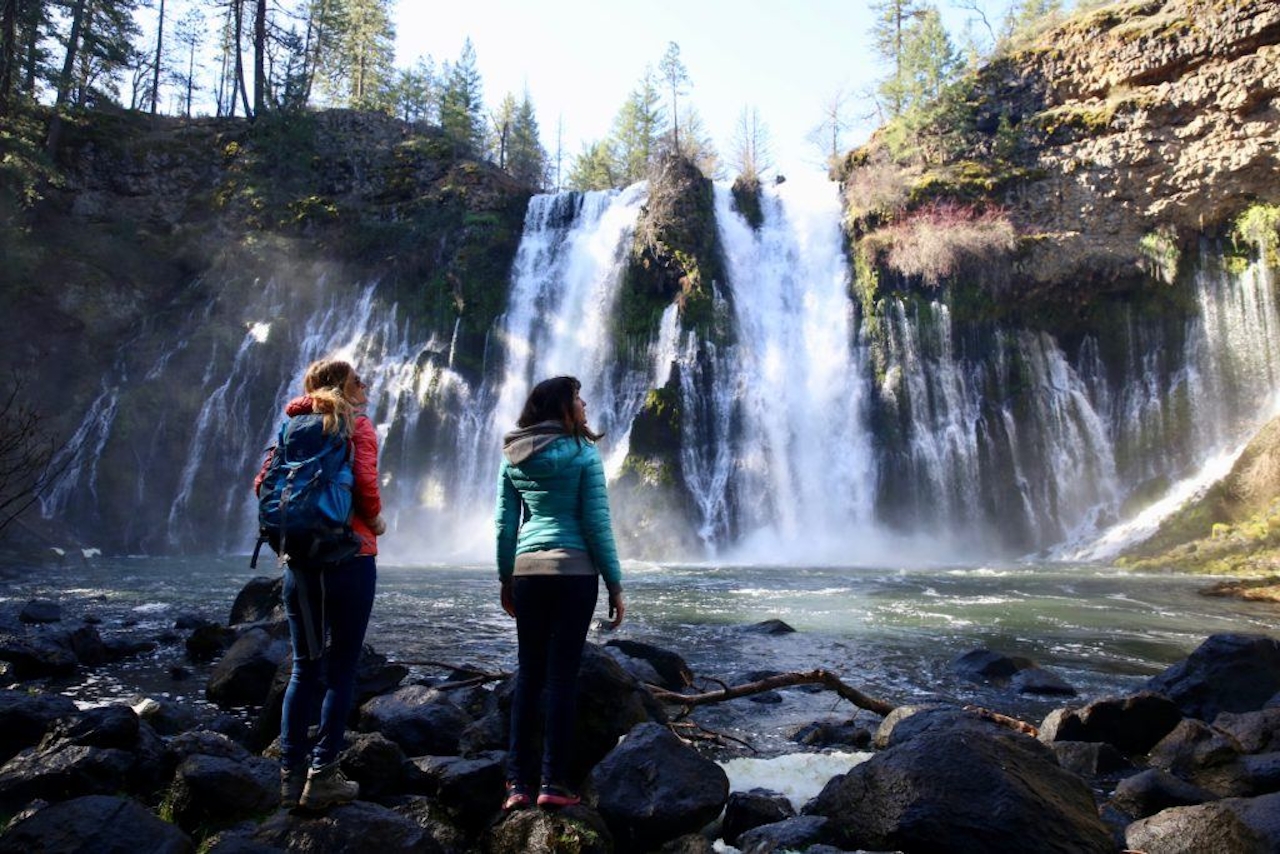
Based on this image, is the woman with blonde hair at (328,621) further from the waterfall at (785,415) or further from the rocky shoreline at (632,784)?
the waterfall at (785,415)

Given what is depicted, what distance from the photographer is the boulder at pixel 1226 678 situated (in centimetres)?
637

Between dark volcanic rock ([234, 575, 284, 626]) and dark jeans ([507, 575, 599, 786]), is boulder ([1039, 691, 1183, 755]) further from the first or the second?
dark volcanic rock ([234, 575, 284, 626])

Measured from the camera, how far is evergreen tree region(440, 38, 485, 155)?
45562 mm

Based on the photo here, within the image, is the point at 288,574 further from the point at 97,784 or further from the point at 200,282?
the point at 200,282

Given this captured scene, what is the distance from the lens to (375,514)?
12.4ft

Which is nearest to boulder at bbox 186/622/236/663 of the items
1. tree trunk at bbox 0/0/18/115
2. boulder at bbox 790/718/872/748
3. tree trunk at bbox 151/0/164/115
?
boulder at bbox 790/718/872/748

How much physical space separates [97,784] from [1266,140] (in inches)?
1161

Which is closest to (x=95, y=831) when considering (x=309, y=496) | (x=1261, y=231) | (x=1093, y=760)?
(x=309, y=496)

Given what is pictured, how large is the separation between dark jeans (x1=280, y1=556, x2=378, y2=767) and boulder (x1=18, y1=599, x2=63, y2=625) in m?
9.04

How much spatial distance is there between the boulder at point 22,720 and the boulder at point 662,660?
4096mm

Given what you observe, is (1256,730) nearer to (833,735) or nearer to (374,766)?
(833,735)

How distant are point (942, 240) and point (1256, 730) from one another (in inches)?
919

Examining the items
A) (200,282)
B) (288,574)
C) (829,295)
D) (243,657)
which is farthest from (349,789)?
(200,282)

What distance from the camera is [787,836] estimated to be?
12.0 ft
